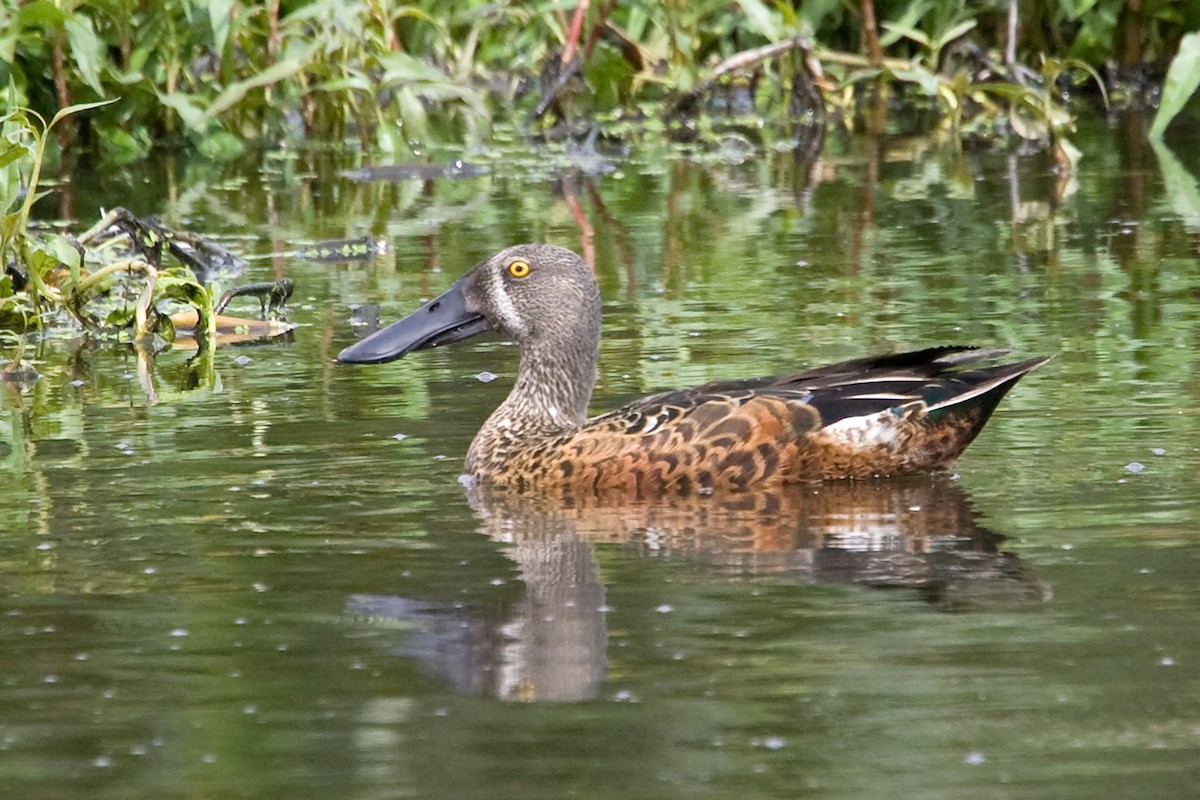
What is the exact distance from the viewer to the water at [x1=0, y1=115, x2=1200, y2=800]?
180 inches

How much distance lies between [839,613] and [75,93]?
11.5 m

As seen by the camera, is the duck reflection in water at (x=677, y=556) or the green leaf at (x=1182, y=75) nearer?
the duck reflection in water at (x=677, y=556)

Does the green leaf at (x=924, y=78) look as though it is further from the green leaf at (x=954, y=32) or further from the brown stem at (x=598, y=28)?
the brown stem at (x=598, y=28)

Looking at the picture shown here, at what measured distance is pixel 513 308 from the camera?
26.5ft

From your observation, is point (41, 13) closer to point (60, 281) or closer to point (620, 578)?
point (60, 281)

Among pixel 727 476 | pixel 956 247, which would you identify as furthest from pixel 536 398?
pixel 956 247

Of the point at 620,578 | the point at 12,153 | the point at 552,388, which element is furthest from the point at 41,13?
the point at 620,578

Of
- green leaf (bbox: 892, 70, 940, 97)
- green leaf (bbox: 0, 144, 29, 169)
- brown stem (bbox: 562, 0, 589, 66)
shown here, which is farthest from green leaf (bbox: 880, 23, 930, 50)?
green leaf (bbox: 0, 144, 29, 169)

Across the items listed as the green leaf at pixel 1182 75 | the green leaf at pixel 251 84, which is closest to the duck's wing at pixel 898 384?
the green leaf at pixel 1182 75

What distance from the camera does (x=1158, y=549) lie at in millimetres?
6082

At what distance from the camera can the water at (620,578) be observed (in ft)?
15.0

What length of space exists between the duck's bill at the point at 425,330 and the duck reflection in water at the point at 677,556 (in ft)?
3.12

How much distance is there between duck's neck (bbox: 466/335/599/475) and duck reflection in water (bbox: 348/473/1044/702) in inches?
21.4

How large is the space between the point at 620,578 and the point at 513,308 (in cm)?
222
